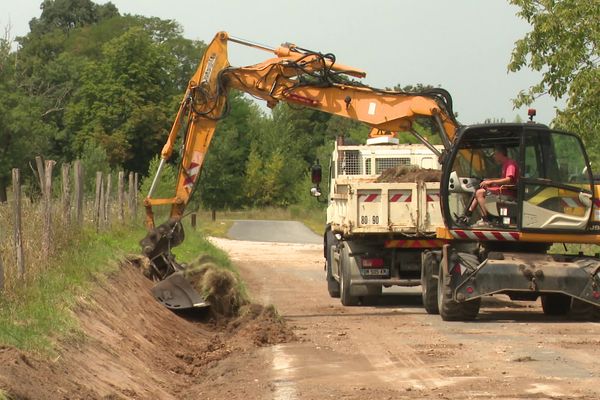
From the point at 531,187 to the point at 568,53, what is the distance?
10.2 m

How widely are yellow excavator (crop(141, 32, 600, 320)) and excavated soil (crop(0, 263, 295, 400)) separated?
92cm

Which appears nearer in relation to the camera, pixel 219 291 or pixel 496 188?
pixel 496 188

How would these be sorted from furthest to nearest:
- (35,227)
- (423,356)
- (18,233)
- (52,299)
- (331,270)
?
(331,270) < (35,227) < (18,233) < (423,356) < (52,299)

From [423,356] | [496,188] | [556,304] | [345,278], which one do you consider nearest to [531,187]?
[496,188]

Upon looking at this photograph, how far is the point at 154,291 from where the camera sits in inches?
704

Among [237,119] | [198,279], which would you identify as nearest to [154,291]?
[198,279]

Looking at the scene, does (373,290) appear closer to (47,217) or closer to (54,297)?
(47,217)

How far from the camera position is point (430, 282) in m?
18.7

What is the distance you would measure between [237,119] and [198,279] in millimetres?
96620

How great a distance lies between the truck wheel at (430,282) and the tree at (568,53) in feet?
30.7

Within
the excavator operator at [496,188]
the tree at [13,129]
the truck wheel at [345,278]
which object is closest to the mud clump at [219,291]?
the truck wheel at [345,278]

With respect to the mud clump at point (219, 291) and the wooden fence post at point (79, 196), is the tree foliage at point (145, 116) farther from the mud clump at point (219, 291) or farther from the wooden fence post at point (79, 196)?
the mud clump at point (219, 291)

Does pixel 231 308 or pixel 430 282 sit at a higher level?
pixel 430 282

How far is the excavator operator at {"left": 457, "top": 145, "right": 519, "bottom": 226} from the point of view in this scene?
57.6ft
